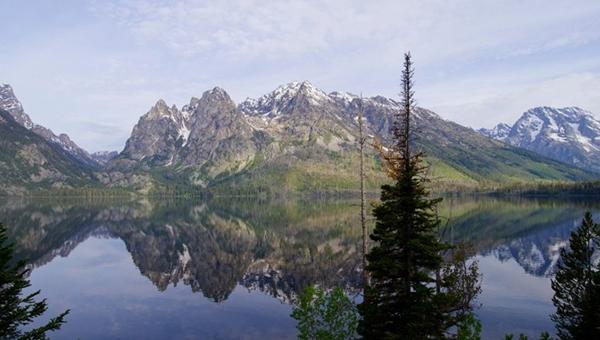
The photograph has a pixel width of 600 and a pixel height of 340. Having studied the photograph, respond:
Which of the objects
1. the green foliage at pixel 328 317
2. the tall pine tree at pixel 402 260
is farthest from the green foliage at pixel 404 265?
the green foliage at pixel 328 317

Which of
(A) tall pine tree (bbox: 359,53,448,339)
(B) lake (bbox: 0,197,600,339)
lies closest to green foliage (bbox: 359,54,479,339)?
(A) tall pine tree (bbox: 359,53,448,339)

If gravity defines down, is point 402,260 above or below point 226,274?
above

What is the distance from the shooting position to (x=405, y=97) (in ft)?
91.1

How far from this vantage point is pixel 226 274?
346 ft

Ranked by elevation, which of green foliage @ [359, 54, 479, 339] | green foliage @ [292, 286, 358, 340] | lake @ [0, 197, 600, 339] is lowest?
lake @ [0, 197, 600, 339]

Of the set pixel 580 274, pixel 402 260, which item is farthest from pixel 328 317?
pixel 580 274

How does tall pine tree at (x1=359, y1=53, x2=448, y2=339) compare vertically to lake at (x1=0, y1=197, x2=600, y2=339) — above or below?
above

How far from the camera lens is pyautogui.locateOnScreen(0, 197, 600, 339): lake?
65.8 m

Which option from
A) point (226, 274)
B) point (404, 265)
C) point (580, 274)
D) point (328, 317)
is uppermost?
point (404, 265)

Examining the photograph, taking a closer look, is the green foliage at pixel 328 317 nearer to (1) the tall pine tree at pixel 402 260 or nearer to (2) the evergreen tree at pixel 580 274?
(1) the tall pine tree at pixel 402 260

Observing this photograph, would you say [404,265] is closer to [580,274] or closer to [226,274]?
[580,274]

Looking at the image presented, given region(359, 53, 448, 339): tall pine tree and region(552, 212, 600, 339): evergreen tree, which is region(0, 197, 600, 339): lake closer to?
region(552, 212, 600, 339): evergreen tree

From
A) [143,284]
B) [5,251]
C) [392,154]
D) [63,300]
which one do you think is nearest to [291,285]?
[143,284]

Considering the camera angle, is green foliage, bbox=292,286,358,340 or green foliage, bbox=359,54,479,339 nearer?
green foliage, bbox=359,54,479,339
